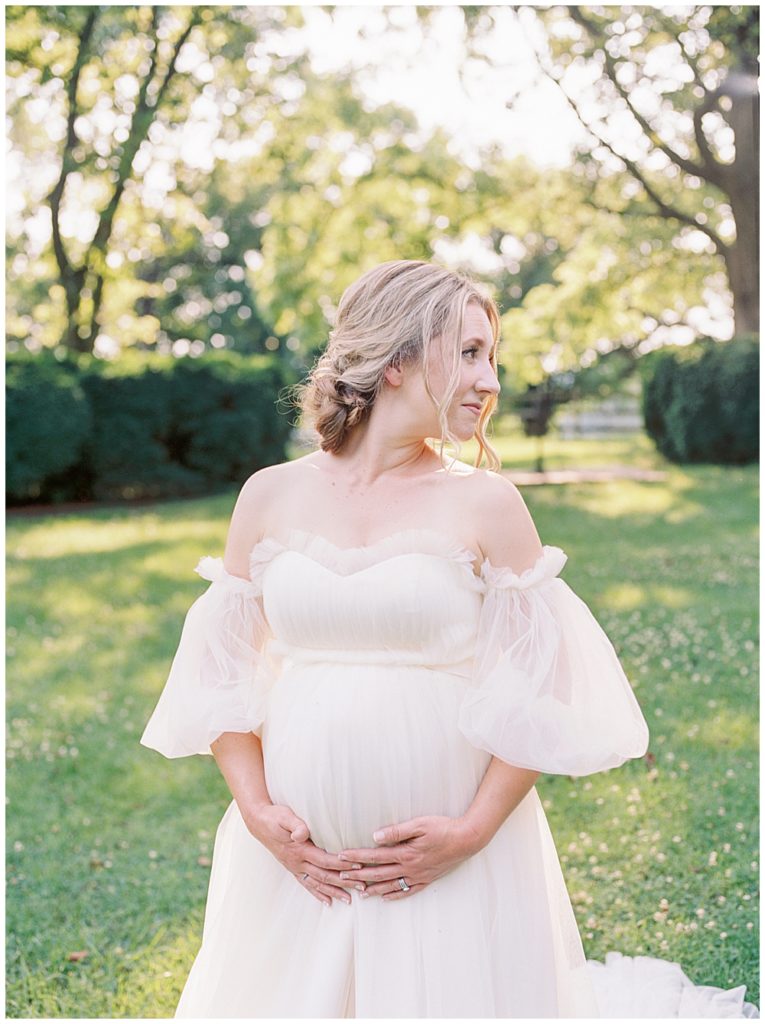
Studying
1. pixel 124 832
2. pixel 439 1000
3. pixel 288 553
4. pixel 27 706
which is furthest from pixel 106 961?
pixel 27 706

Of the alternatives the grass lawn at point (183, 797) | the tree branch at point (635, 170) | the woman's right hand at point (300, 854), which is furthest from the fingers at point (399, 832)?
the tree branch at point (635, 170)

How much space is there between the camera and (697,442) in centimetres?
2038

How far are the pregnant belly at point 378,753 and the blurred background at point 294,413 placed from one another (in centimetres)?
74

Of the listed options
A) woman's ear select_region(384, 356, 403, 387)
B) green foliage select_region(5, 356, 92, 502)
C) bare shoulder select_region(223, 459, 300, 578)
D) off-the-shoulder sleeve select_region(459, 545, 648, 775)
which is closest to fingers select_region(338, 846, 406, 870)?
off-the-shoulder sleeve select_region(459, 545, 648, 775)

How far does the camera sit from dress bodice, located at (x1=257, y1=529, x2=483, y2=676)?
7.59 ft

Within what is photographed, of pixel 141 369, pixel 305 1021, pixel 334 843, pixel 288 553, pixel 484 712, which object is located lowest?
pixel 305 1021

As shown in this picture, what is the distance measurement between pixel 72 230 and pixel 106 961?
961 inches

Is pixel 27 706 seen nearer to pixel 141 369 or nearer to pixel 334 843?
pixel 334 843

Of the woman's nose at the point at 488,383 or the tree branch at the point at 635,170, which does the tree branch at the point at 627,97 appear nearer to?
the tree branch at the point at 635,170

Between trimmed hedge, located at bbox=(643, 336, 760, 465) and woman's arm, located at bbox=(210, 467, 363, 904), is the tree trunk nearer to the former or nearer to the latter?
trimmed hedge, located at bbox=(643, 336, 760, 465)

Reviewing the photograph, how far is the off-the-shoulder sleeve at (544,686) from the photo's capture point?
2344 mm

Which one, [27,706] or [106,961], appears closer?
[106,961]

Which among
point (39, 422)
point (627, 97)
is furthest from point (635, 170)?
point (39, 422)

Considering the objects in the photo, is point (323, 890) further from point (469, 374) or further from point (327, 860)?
point (469, 374)
